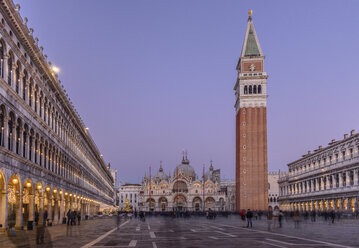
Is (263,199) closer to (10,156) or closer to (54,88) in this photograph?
(54,88)

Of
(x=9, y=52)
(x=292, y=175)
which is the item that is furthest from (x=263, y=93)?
(x=9, y=52)

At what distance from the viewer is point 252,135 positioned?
107 m

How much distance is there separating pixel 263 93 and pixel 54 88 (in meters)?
72.9

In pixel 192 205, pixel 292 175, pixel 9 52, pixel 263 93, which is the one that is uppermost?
pixel 263 93

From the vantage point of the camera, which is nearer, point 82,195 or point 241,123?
point 82,195

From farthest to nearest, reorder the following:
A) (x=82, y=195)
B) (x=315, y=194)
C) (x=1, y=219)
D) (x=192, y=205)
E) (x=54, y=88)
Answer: (x=192, y=205)
(x=315, y=194)
(x=82, y=195)
(x=54, y=88)
(x=1, y=219)

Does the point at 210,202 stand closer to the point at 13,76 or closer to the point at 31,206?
the point at 31,206

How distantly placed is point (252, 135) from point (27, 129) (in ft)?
262

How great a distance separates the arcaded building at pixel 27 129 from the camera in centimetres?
2700

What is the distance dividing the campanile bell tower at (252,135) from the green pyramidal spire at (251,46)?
320 millimetres

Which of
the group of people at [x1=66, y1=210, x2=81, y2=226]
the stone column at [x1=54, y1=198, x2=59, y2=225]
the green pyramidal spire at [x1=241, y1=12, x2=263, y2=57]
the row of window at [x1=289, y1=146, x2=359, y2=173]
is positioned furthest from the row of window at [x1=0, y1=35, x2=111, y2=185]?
the green pyramidal spire at [x1=241, y1=12, x2=263, y2=57]

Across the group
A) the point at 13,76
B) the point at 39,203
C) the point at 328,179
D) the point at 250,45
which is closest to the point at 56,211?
the point at 39,203

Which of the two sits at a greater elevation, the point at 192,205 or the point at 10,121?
the point at 10,121

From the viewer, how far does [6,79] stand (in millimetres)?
27531
